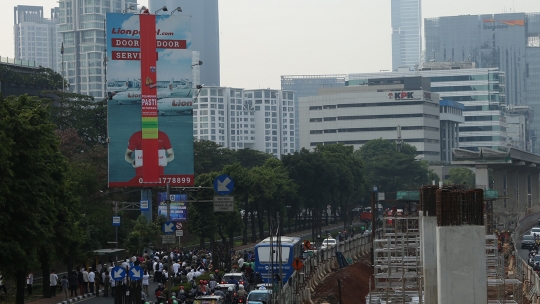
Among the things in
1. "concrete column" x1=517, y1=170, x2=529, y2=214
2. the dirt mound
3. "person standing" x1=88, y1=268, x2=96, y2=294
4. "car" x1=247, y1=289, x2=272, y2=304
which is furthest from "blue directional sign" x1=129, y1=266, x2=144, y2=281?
"concrete column" x1=517, y1=170, x2=529, y2=214

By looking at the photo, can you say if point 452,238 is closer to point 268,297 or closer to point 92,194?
point 268,297

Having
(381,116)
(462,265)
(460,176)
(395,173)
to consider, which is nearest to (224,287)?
(462,265)

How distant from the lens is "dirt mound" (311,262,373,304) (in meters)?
43.5

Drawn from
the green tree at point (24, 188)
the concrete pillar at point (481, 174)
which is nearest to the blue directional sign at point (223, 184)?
the green tree at point (24, 188)

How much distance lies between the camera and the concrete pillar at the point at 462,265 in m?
19.2

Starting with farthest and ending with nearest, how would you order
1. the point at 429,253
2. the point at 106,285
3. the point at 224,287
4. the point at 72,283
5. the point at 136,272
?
the point at 106,285 < the point at 72,283 < the point at 224,287 < the point at 136,272 < the point at 429,253

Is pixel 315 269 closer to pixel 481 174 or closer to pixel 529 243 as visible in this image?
pixel 529 243

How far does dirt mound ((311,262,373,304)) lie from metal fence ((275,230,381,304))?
1.68 ft

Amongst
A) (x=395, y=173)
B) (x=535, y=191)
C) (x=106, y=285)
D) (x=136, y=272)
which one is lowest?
(x=106, y=285)

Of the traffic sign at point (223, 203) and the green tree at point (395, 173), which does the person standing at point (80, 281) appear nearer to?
the traffic sign at point (223, 203)

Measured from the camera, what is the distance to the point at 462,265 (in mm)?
19203

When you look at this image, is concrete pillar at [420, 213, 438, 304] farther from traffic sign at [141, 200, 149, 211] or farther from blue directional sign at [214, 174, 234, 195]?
traffic sign at [141, 200, 149, 211]

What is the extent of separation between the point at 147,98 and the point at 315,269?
1847 centimetres

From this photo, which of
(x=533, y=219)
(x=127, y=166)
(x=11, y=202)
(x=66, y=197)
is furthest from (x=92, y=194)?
(x=533, y=219)
